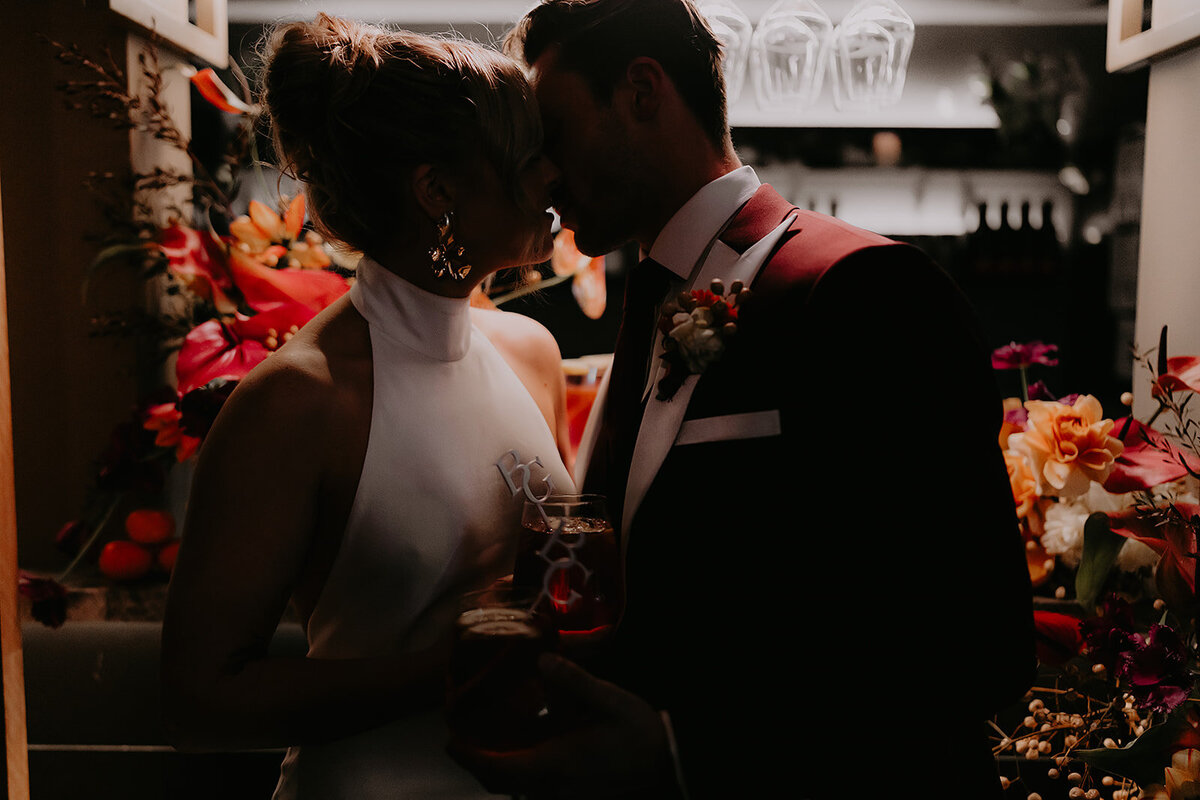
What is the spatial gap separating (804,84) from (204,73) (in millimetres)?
1378

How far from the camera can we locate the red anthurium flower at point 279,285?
1711 millimetres

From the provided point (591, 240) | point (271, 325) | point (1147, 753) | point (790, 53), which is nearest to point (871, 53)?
point (790, 53)

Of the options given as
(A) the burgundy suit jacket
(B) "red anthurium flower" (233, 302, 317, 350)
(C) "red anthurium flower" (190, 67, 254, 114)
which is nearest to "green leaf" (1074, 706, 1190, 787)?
(A) the burgundy suit jacket

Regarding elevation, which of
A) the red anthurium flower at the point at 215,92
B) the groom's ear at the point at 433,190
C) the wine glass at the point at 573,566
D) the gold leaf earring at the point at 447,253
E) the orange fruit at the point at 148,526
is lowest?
the orange fruit at the point at 148,526

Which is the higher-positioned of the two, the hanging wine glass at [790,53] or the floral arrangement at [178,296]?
the hanging wine glass at [790,53]

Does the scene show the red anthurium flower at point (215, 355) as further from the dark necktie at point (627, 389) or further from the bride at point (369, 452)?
the dark necktie at point (627, 389)

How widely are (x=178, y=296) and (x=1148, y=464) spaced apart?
1.95 metres

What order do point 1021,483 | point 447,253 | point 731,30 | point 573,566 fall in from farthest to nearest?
1. point 731,30
2. point 1021,483
3. point 447,253
4. point 573,566

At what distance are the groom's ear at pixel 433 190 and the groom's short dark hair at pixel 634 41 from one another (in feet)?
1.03

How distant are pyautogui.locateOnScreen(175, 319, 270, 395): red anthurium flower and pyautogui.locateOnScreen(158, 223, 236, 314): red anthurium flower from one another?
0.11m

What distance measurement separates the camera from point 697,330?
1191 mm

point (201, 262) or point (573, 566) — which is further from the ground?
point (201, 262)

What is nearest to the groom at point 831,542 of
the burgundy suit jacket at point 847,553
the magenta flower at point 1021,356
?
the burgundy suit jacket at point 847,553

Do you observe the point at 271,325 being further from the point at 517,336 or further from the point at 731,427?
the point at 731,427
